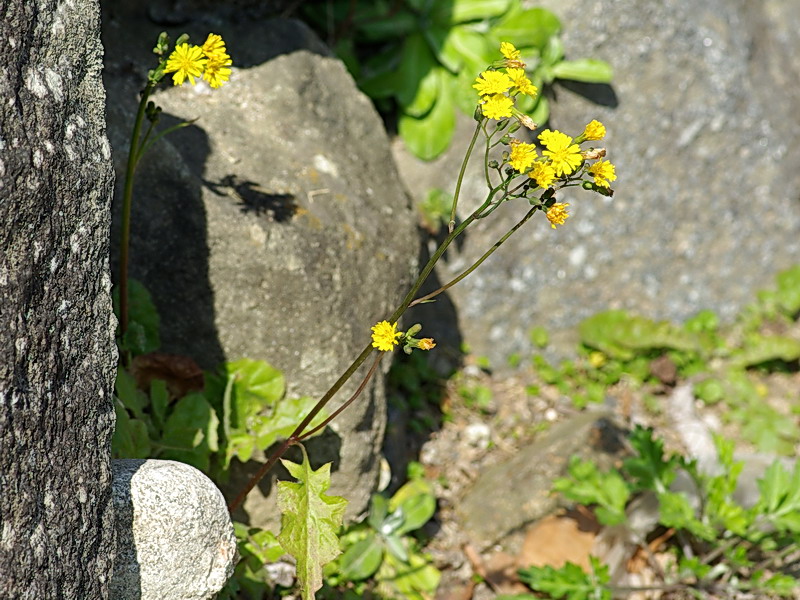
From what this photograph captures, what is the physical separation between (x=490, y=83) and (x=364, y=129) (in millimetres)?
1900

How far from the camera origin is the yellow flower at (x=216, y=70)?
2.33 metres

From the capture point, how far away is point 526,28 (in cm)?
459

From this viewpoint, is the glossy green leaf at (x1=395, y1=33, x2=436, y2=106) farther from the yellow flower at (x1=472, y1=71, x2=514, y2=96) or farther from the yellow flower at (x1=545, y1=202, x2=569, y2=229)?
the yellow flower at (x1=545, y1=202, x2=569, y2=229)

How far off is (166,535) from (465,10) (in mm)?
3485

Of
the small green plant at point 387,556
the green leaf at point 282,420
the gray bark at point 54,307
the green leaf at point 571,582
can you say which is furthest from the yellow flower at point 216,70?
the green leaf at point 571,582

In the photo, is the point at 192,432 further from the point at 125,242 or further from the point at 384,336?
the point at 384,336

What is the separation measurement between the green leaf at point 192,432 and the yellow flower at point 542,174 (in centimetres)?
154

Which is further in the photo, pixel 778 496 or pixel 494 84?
pixel 778 496

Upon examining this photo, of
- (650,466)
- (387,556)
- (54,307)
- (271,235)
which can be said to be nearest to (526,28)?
(271,235)

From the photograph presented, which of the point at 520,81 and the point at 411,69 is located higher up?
the point at 520,81

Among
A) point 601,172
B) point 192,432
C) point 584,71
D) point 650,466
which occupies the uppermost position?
point 601,172

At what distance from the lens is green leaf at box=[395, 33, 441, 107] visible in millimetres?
4602

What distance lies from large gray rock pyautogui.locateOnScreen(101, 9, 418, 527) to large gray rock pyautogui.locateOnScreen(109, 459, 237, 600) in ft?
3.16

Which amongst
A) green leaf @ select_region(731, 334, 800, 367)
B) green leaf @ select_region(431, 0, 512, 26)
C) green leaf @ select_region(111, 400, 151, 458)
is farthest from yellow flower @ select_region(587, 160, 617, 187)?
green leaf @ select_region(731, 334, 800, 367)
